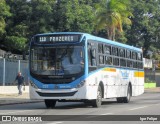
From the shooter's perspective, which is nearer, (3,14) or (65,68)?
(65,68)

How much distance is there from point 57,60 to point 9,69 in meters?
15.0

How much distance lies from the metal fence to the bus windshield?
510 inches

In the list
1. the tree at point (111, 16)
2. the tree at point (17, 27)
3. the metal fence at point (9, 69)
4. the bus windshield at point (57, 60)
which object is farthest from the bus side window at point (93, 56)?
the tree at point (17, 27)

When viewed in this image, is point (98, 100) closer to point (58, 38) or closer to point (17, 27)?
point (58, 38)

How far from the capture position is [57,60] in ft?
65.9

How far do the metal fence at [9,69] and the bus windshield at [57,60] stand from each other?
12963mm

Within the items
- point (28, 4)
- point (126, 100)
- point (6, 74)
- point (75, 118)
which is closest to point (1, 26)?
point (28, 4)

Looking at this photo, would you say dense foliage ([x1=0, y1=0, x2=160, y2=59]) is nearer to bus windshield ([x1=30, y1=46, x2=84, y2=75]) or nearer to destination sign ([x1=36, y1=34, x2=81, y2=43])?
destination sign ([x1=36, y1=34, x2=81, y2=43])

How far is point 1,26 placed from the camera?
141ft

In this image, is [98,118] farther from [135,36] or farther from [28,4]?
[135,36]

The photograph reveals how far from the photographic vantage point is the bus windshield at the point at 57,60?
1997cm

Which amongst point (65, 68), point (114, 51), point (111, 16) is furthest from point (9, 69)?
point (65, 68)

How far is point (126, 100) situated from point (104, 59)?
5170 millimetres

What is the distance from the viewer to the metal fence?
3321 centimetres
